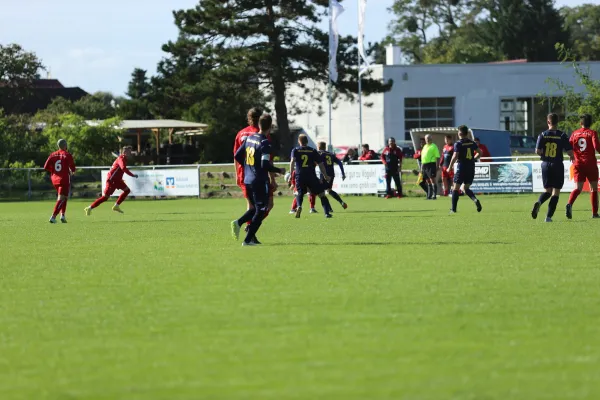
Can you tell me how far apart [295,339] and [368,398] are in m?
1.74

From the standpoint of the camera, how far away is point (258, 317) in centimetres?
817

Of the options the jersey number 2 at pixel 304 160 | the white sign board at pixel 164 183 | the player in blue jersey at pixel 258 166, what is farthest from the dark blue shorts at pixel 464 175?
the white sign board at pixel 164 183

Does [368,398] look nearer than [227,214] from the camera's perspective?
Yes

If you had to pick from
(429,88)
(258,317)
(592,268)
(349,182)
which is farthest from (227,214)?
(429,88)

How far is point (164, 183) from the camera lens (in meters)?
41.8

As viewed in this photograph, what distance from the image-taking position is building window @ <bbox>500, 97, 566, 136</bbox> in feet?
246

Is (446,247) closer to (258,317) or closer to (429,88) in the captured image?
(258,317)

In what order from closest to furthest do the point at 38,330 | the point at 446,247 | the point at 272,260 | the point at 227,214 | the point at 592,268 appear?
the point at 38,330
the point at 592,268
the point at 272,260
the point at 446,247
the point at 227,214

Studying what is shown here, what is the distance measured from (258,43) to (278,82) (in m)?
2.24

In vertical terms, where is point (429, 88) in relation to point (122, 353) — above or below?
above

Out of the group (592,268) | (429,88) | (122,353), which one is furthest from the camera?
(429,88)

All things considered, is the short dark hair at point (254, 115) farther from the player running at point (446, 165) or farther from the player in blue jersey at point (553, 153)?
the player running at point (446, 165)

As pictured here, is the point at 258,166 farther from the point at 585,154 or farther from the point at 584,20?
the point at 584,20

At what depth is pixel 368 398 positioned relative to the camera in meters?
5.48
